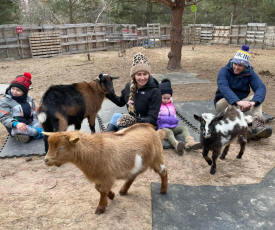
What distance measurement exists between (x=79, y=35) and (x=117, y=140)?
17.6 m

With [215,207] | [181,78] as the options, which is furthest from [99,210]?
[181,78]

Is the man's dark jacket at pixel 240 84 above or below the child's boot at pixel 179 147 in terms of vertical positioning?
above

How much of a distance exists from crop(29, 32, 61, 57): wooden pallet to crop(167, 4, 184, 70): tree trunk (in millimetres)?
9728

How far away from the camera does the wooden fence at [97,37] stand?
16.0 meters

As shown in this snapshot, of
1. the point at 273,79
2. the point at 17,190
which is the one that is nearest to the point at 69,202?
the point at 17,190

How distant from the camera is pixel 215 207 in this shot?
9.46ft

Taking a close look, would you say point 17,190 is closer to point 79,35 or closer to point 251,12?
point 79,35

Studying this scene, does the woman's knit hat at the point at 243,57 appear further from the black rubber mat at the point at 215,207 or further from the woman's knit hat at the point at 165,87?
the black rubber mat at the point at 215,207

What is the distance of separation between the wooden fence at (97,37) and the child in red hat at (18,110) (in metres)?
10.1

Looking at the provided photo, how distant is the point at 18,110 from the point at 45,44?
13969 millimetres

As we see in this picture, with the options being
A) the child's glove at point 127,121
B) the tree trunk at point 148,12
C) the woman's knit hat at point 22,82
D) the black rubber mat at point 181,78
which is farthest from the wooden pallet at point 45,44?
the child's glove at point 127,121

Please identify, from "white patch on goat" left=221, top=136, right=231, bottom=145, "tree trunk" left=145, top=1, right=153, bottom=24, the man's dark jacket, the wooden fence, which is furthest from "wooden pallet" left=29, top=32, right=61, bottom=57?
"white patch on goat" left=221, top=136, right=231, bottom=145

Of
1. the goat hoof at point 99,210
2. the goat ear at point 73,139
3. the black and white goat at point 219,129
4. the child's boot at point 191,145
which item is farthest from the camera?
the child's boot at point 191,145

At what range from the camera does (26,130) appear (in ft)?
14.6
